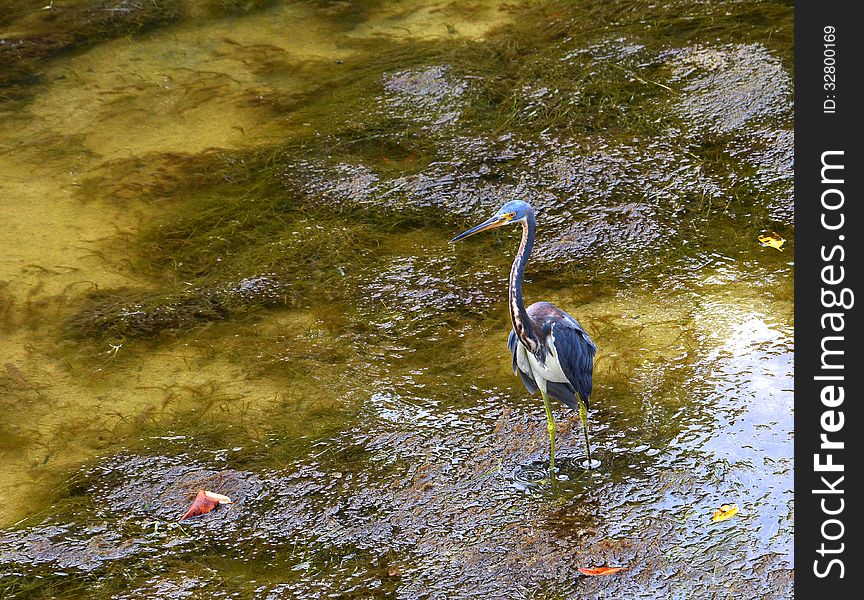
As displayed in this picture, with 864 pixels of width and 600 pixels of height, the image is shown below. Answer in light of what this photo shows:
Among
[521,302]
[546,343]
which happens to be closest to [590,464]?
[546,343]

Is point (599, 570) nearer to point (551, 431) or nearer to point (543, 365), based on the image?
point (551, 431)

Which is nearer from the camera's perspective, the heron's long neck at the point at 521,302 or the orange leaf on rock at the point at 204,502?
the heron's long neck at the point at 521,302

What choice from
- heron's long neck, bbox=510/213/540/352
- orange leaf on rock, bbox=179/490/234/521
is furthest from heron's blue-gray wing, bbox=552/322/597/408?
orange leaf on rock, bbox=179/490/234/521

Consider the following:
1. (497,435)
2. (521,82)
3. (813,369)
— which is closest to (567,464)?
(497,435)

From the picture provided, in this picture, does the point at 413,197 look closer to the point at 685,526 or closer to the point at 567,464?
the point at 567,464

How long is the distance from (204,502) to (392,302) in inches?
66.5

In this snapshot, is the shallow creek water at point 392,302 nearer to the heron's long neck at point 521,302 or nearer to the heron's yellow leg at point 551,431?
the heron's yellow leg at point 551,431

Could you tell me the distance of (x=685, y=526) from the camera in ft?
12.5

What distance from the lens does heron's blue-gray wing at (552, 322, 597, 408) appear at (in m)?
3.87

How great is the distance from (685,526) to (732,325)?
1.42 meters

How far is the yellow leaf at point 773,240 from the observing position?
5461mm

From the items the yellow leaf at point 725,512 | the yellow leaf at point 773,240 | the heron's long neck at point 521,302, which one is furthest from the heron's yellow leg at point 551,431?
the yellow leaf at point 773,240

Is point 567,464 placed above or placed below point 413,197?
below

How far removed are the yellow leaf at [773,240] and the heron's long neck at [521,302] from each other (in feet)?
7.05
